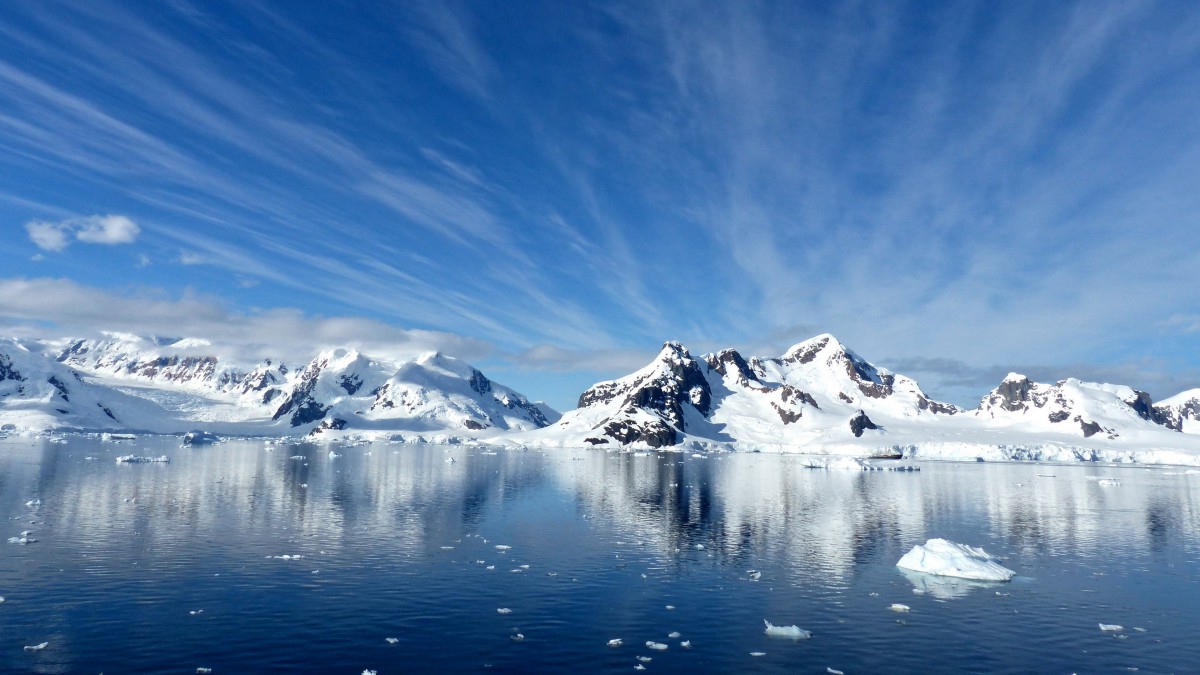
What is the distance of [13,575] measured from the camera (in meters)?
43.6

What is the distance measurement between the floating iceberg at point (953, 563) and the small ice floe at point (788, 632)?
2052cm

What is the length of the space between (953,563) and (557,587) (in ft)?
97.9

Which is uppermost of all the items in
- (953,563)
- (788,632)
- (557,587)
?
(953,563)

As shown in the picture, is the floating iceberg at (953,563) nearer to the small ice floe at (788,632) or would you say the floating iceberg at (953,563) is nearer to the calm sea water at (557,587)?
the calm sea water at (557,587)

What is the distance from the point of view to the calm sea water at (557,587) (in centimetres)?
3259

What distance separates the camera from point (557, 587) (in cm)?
4544

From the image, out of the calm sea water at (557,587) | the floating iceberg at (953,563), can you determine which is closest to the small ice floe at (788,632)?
the calm sea water at (557,587)

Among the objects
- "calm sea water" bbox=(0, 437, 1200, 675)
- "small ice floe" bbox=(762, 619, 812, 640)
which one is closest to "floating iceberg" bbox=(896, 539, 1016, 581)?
"calm sea water" bbox=(0, 437, 1200, 675)

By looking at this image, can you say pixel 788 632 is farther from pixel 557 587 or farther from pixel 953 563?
pixel 953 563

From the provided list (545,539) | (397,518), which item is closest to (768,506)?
(545,539)

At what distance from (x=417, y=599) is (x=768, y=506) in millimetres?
64059

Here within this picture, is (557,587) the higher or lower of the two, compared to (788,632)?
higher

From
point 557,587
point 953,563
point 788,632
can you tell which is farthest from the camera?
point 953,563

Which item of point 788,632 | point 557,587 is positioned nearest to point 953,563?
point 788,632
